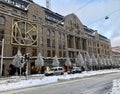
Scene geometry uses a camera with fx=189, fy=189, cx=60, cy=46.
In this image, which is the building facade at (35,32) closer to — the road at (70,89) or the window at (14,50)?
the window at (14,50)

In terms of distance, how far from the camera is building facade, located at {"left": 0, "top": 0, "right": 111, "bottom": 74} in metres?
46.5

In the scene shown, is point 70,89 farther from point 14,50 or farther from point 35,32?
point 35,32

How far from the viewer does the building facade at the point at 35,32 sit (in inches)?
1832

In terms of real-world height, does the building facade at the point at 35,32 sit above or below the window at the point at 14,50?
above

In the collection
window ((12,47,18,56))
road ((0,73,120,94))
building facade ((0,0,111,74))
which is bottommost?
road ((0,73,120,94))

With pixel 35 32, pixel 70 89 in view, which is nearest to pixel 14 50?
pixel 35 32

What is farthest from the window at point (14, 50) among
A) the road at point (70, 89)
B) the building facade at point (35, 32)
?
the road at point (70, 89)

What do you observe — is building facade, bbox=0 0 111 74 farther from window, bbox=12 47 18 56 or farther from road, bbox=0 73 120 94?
road, bbox=0 73 120 94

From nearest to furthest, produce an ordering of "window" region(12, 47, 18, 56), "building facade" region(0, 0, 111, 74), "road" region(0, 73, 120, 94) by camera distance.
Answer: "road" region(0, 73, 120, 94), "building facade" region(0, 0, 111, 74), "window" region(12, 47, 18, 56)

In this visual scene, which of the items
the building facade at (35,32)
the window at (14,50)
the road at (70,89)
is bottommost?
the road at (70,89)

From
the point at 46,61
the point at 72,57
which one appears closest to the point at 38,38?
the point at 46,61

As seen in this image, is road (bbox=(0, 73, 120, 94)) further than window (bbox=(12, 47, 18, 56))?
No

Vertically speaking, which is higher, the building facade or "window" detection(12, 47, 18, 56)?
the building facade

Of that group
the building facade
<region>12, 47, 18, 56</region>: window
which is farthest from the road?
<region>12, 47, 18, 56</region>: window
